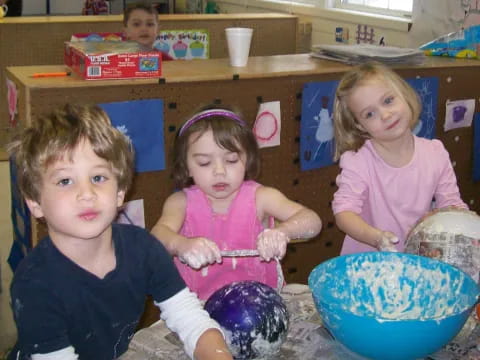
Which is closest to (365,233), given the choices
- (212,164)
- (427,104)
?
(212,164)

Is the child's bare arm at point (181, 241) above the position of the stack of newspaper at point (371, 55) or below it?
below

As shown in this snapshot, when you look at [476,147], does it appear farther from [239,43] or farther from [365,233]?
[365,233]

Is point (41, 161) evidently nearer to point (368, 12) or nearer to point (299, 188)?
point (299, 188)

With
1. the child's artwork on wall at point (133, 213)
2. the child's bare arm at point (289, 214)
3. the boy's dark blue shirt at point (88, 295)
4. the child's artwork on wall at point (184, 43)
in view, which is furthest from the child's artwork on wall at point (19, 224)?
the child's artwork on wall at point (184, 43)

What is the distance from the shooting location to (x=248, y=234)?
1937 millimetres

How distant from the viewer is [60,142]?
1.25 metres

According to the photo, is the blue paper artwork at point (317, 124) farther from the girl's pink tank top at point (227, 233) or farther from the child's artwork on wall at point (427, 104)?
the girl's pink tank top at point (227, 233)

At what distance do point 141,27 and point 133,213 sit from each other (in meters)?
2.24

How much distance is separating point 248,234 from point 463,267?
2.12 ft

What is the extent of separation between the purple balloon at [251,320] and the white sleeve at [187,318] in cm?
3

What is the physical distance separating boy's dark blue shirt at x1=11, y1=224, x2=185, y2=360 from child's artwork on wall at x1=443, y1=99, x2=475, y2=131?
196 cm

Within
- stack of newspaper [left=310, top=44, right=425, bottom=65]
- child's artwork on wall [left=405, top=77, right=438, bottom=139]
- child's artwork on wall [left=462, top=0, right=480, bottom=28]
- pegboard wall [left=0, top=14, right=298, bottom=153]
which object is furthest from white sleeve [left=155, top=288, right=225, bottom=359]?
pegboard wall [left=0, top=14, right=298, bottom=153]

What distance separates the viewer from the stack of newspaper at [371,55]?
2777 mm

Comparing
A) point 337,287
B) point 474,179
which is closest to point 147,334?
point 337,287
